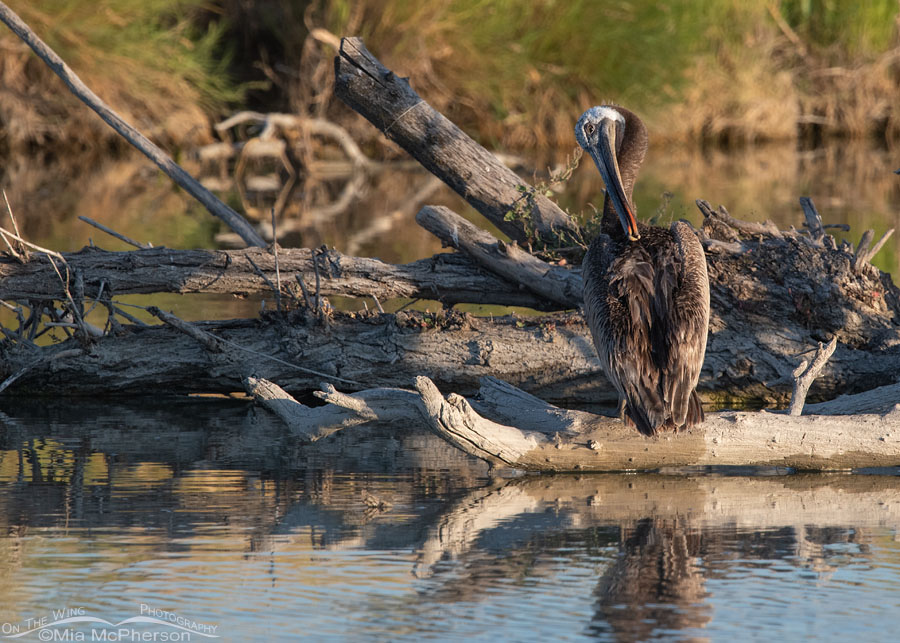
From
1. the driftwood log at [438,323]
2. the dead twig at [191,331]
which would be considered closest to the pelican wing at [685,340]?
the driftwood log at [438,323]

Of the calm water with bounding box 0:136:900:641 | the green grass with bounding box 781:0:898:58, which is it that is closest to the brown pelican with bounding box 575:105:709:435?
the calm water with bounding box 0:136:900:641

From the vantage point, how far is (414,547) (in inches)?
191

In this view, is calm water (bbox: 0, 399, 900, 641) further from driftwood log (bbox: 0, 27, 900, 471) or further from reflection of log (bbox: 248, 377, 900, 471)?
driftwood log (bbox: 0, 27, 900, 471)

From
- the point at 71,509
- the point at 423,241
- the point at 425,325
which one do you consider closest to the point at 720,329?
the point at 425,325

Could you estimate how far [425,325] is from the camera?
7.36m

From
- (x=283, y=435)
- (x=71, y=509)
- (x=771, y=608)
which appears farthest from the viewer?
(x=283, y=435)

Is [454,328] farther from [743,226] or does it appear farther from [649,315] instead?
[649,315]

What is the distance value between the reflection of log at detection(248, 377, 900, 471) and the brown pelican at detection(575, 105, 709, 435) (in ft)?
0.56

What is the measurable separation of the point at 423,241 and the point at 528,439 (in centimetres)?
839

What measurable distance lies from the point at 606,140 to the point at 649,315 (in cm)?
122

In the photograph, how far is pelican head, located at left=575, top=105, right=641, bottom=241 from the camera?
20.0ft

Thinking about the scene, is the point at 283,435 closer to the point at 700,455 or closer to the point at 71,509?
the point at 71,509

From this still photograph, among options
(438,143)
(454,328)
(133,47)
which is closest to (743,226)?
(454,328)

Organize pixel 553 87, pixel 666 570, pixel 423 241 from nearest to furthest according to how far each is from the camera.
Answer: pixel 666 570 < pixel 423 241 < pixel 553 87
